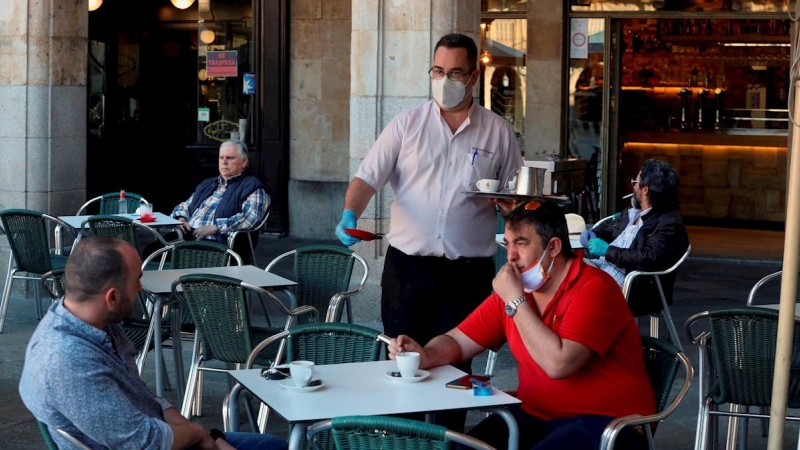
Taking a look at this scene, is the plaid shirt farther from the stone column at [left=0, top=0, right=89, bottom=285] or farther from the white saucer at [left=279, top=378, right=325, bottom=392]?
the white saucer at [left=279, top=378, right=325, bottom=392]

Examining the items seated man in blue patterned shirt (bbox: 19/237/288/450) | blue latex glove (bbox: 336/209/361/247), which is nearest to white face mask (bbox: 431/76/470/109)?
blue latex glove (bbox: 336/209/361/247)

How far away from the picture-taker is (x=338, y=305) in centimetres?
681

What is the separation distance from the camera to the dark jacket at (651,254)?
7.45m

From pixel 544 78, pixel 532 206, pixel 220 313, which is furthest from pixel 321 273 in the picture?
pixel 544 78

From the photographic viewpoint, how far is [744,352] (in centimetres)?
526

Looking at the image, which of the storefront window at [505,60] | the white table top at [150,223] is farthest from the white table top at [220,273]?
the storefront window at [505,60]

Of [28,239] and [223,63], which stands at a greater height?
[223,63]

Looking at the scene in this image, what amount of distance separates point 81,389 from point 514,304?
59.3 inches

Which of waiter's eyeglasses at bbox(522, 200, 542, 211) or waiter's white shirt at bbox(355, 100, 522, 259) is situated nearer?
waiter's eyeglasses at bbox(522, 200, 542, 211)

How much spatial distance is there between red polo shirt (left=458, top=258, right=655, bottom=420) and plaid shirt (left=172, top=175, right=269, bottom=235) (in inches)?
180

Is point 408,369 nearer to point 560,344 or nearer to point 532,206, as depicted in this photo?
point 560,344

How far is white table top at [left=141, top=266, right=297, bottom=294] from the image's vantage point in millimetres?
6395

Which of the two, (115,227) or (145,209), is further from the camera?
(145,209)

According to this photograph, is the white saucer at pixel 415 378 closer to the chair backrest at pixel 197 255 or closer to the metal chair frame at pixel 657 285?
the chair backrest at pixel 197 255
